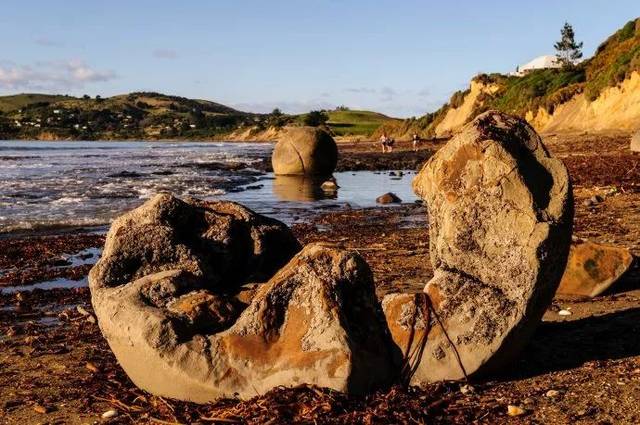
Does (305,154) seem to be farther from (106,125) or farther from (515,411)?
(106,125)

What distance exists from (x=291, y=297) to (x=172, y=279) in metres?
0.96

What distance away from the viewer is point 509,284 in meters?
5.23

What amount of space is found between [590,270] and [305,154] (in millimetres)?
25110

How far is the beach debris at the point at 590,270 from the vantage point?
25.3 ft

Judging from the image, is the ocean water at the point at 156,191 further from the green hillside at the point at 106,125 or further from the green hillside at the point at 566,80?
the green hillside at the point at 106,125

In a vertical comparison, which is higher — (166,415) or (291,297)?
(291,297)

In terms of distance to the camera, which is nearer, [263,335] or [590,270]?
[263,335]

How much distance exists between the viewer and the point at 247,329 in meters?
4.94

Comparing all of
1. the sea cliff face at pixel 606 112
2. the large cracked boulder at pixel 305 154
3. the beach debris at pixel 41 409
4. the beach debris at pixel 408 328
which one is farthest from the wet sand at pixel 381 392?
the sea cliff face at pixel 606 112

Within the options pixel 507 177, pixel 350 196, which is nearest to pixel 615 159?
pixel 350 196

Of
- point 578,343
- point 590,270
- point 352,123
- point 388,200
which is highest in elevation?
point 352,123

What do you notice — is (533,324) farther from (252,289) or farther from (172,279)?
(172,279)

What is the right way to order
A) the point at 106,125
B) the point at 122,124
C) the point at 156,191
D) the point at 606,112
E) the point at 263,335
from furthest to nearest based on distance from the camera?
the point at 122,124 → the point at 106,125 → the point at 606,112 → the point at 156,191 → the point at 263,335

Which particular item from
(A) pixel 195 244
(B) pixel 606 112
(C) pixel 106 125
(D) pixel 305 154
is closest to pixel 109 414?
(A) pixel 195 244
